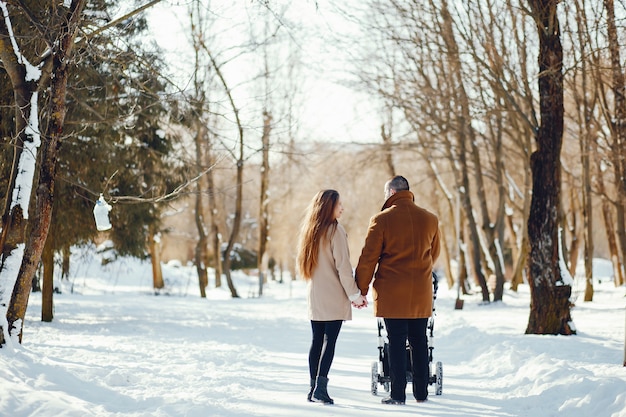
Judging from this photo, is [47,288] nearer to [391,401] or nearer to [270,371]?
[270,371]

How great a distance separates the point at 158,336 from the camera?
1336cm

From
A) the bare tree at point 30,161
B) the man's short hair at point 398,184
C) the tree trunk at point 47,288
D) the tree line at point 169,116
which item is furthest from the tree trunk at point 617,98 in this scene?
the tree trunk at point 47,288

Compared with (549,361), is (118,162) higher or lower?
higher

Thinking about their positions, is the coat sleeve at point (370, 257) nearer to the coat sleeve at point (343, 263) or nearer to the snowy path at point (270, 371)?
the coat sleeve at point (343, 263)

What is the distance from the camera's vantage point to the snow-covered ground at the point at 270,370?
6145 mm

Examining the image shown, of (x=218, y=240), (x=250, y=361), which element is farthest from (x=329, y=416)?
(x=218, y=240)

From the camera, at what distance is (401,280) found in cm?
648

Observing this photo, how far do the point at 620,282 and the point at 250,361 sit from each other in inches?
1198

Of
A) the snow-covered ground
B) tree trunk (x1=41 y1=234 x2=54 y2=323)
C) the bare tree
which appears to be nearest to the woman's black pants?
the snow-covered ground

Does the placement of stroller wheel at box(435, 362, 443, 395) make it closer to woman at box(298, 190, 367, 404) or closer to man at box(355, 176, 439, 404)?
man at box(355, 176, 439, 404)

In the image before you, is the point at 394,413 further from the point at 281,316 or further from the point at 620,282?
the point at 620,282

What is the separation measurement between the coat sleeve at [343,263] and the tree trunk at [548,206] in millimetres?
6616

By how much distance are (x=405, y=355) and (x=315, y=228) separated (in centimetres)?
144

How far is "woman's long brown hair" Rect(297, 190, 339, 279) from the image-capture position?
22.0 feet
